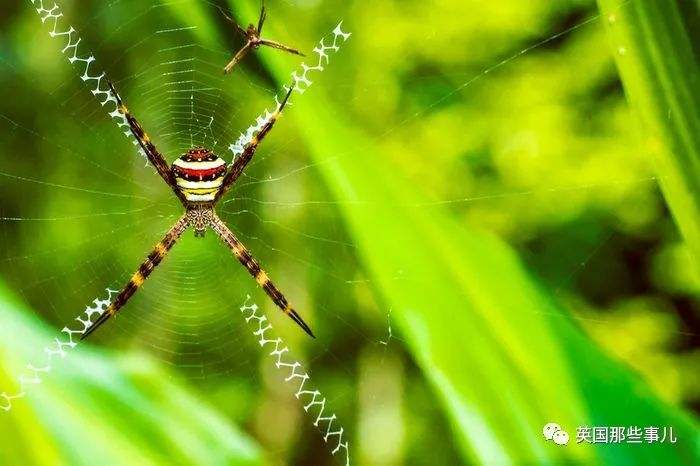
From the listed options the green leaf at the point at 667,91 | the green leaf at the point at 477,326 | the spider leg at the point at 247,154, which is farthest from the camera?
the spider leg at the point at 247,154

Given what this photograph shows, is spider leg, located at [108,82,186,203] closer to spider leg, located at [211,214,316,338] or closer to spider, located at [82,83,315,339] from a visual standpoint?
spider, located at [82,83,315,339]

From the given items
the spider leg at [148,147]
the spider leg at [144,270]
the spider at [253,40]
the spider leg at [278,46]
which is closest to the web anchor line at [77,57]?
the spider leg at [144,270]

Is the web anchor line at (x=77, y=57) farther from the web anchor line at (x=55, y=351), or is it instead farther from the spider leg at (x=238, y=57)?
the web anchor line at (x=55, y=351)

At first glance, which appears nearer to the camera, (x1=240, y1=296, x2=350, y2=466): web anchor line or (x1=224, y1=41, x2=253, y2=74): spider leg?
(x1=224, y1=41, x2=253, y2=74): spider leg

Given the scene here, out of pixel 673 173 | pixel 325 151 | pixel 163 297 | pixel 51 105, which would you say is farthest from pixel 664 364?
pixel 51 105

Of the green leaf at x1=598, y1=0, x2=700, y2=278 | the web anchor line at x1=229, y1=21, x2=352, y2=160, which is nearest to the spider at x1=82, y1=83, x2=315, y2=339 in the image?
the web anchor line at x1=229, y1=21, x2=352, y2=160

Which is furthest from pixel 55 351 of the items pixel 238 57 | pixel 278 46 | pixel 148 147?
pixel 278 46
